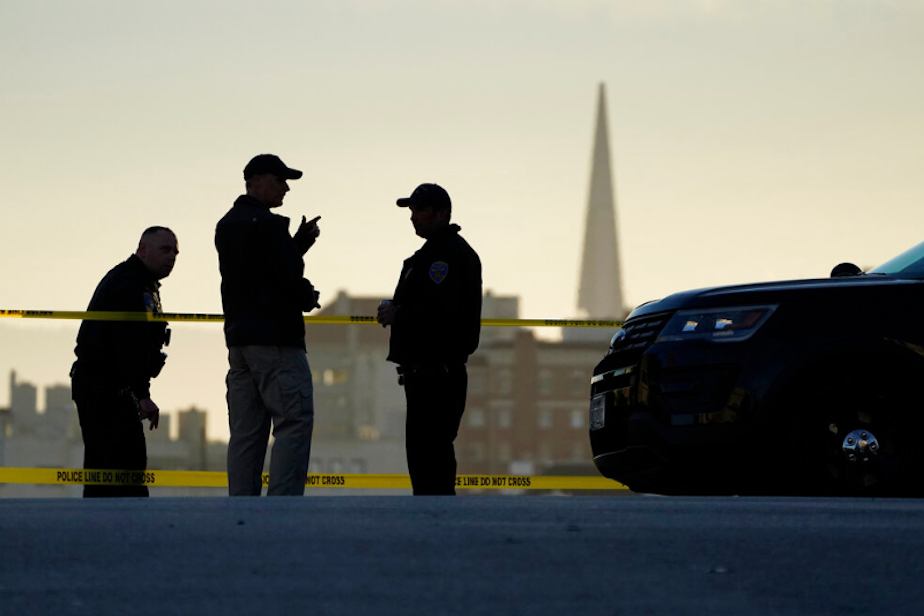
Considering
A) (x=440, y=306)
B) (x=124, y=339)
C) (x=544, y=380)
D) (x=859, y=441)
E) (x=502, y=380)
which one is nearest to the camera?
(x=859, y=441)

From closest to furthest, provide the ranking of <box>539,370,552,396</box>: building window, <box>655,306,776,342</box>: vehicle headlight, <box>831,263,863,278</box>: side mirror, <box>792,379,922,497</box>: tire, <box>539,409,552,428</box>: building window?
<box>792,379,922,497</box>: tire
<box>655,306,776,342</box>: vehicle headlight
<box>831,263,863,278</box>: side mirror
<box>539,370,552,396</box>: building window
<box>539,409,552,428</box>: building window

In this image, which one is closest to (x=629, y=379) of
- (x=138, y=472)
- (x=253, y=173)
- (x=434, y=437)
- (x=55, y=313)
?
(x=434, y=437)

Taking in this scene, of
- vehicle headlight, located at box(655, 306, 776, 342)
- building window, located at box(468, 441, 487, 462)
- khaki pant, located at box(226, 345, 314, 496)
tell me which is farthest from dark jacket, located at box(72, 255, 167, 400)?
building window, located at box(468, 441, 487, 462)

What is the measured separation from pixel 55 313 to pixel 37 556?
673 centimetres

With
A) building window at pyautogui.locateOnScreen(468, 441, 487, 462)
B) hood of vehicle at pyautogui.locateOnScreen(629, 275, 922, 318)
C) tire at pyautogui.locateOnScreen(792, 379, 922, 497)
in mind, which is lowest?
tire at pyautogui.locateOnScreen(792, 379, 922, 497)

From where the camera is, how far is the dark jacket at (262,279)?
7.74 metres

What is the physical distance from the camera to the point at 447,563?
421 cm

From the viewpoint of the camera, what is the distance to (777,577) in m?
4.22

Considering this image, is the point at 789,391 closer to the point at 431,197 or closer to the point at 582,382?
the point at 431,197

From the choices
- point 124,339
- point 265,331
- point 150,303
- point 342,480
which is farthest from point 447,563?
point 342,480

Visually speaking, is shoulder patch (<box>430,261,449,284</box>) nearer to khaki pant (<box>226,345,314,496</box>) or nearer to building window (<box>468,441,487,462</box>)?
khaki pant (<box>226,345,314,496</box>)

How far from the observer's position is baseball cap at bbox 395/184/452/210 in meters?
8.20

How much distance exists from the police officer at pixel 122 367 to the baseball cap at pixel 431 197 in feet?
4.67

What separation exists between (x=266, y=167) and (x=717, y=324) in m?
2.16
